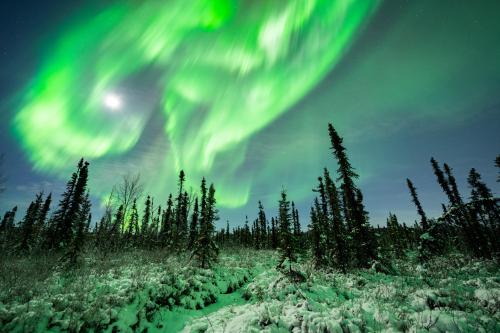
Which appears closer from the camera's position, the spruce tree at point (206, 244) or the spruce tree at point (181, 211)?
the spruce tree at point (206, 244)

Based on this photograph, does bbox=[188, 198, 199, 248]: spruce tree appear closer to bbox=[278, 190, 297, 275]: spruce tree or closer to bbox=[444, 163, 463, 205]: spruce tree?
bbox=[278, 190, 297, 275]: spruce tree

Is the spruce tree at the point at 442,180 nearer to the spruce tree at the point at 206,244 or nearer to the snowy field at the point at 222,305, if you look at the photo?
the snowy field at the point at 222,305

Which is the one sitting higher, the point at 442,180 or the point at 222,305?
the point at 442,180

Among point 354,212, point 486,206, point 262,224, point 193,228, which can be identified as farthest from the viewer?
point 262,224

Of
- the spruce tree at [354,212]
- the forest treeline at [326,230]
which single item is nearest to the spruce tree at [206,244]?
the forest treeline at [326,230]

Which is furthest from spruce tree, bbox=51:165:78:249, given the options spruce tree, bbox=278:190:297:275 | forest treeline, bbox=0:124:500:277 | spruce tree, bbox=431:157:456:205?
spruce tree, bbox=431:157:456:205

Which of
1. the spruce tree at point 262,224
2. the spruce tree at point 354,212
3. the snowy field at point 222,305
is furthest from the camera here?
the spruce tree at point 262,224

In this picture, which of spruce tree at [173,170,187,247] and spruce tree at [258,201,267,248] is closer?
spruce tree at [173,170,187,247]

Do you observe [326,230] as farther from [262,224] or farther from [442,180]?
[262,224]

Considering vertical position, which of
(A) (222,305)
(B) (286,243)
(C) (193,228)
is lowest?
(A) (222,305)

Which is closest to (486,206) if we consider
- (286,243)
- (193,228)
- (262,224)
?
(286,243)

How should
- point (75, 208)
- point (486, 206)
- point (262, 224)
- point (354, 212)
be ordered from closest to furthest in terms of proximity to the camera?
point (486, 206) → point (354, 212) → point (75, 208) → point (262, 224)

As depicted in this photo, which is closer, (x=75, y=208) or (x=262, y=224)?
(x=75, y=208)

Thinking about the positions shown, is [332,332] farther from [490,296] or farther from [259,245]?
[259,245]
